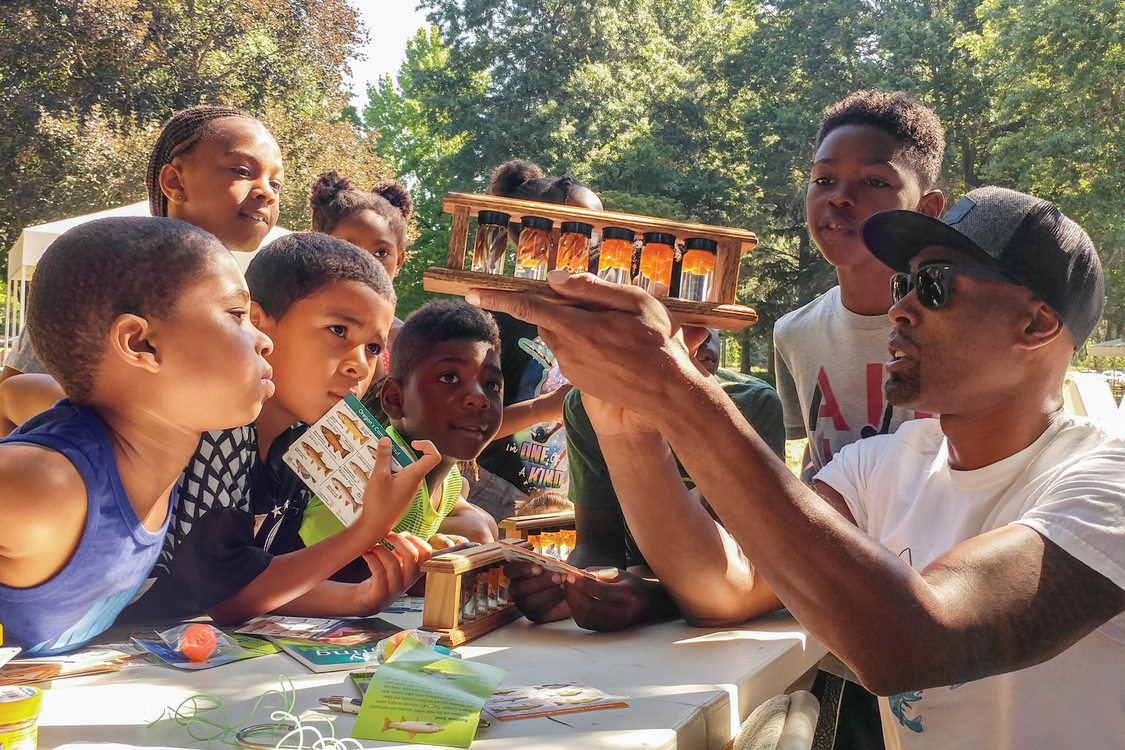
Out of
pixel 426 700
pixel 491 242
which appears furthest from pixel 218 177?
pixel 426 700

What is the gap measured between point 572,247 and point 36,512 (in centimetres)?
130

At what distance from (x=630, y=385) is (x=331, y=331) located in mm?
1275

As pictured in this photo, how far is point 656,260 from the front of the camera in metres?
2.34

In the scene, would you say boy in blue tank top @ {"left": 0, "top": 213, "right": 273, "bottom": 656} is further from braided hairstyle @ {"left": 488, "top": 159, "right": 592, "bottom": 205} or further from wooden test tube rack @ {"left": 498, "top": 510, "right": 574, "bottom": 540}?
braided hairstyle @ {"left": 488, "top": 159, "right": 592, "bottom": 205}

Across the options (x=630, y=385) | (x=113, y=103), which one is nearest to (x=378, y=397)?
(x=630, y=385)

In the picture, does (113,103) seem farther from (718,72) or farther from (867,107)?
(718,72)

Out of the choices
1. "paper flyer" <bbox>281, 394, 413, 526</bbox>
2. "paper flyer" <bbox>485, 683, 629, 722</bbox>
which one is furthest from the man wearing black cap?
"paper flyer" <bbox>281, 394, 413, 526</bbox>

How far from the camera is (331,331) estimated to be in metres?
2.72

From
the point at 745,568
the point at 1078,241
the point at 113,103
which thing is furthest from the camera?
the point at 113,103

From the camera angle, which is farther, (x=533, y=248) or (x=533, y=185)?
(x=533, y=185)

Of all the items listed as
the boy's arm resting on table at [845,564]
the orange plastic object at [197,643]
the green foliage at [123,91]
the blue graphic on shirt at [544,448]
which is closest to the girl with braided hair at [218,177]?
the blue graphic on shirt at [544,448]

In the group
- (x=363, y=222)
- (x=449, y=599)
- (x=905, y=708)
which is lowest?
(x=905, y=708)

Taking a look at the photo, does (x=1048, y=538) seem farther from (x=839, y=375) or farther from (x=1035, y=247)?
(x=839, y=375)

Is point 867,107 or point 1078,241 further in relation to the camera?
point 867,107
